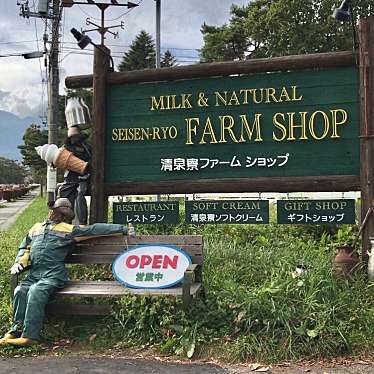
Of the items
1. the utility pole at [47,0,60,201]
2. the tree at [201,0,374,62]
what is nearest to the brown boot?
the utility pole at [47,0,60,201]

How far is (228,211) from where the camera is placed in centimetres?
658

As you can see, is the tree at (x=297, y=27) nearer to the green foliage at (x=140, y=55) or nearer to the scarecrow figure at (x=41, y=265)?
the green foliage at (x=140, y=55)

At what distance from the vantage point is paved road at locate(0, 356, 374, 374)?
4230 mm

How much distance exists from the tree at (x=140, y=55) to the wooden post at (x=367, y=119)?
1744 inches

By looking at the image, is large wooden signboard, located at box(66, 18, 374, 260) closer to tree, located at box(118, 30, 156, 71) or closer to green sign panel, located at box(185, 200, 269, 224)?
green sign panel, located at box(185, 200, 269, 224)

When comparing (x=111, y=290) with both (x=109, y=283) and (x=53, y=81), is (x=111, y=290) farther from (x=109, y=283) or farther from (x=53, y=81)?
(x=53, y=81)

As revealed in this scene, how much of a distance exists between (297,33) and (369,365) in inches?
1301

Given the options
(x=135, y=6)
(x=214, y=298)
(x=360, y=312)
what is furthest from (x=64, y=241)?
(x=135, y=6)

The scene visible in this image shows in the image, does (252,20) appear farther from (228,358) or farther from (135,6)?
(228,358)

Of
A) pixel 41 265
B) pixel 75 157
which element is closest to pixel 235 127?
pixel 75 157

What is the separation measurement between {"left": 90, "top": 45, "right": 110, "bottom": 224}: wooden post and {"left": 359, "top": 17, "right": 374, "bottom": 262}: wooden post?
3236 millimetres

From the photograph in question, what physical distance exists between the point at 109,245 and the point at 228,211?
165cm

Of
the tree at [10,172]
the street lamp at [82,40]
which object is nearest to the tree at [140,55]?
the street lamp at [82,40]

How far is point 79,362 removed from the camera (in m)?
4.56
